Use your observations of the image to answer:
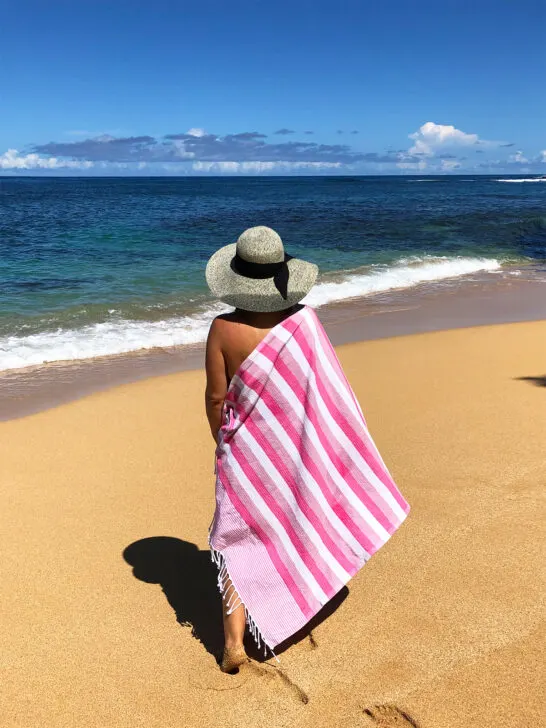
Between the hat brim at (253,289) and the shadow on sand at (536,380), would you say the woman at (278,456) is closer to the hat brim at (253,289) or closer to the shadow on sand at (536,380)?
the hat brim at (253,289)

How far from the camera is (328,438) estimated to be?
2773 millimetres

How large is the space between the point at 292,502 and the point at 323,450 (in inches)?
9.9

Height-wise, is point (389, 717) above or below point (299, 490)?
below

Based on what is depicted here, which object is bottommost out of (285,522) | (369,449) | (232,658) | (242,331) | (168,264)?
(168,264)

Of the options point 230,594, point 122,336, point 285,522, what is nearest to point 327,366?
point 285,522

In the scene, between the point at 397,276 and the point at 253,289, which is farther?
the point at 397,276

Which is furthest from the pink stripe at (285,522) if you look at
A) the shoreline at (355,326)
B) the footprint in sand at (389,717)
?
the shoreline at (355,326)

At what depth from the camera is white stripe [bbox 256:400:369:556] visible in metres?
2.65

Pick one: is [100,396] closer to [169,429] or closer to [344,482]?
[169,429]

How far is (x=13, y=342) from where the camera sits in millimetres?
8648

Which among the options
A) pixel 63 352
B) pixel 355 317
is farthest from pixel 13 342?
pixel 355 317

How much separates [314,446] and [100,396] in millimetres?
4028

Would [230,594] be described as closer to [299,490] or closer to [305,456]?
[299,490]

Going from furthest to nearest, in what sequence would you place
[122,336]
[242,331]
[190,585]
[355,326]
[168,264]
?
1. [168,264]
2. [355,326]
3. [122,336]
4. [190,585]
5. [242,331]
